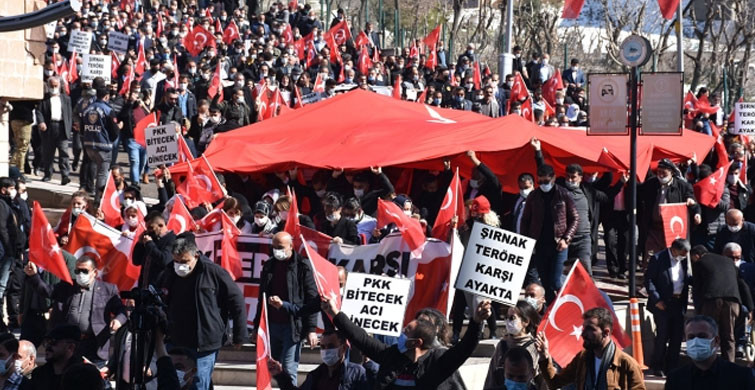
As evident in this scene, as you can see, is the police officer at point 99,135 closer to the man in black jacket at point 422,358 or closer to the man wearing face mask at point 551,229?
the man wearing face mask at point 551,229

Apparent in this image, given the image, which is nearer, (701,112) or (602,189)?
(602,189)

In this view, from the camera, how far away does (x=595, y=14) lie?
69750 millimetres

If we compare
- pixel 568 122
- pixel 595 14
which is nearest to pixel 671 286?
pixel 568 122

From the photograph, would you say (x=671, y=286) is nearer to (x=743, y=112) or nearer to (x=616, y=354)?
(x=616, y=354)

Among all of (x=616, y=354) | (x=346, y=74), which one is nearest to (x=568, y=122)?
(x=346, y=74)

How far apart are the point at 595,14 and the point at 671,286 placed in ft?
184

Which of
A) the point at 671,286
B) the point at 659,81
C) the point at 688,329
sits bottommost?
the point at 671,286

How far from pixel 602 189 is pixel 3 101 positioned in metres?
7.83

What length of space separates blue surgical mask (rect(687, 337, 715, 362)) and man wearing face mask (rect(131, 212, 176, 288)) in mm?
5806

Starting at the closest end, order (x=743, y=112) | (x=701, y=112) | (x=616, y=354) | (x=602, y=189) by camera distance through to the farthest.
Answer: (x=616, y=354), (x=602, y=189), (x=743, y=112), (x=701, y=112)

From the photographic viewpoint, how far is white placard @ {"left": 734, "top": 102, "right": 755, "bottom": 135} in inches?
936

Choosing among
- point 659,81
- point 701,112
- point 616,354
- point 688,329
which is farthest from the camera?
point 701,112

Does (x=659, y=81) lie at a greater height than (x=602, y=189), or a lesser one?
greater

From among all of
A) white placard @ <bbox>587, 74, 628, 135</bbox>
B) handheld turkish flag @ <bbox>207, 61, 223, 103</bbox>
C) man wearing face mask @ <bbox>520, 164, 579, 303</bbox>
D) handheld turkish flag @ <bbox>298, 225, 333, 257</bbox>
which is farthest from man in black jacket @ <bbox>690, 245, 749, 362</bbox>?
handheld turkish flag @ <bbox>207, 61, 223, 103</bbox>
